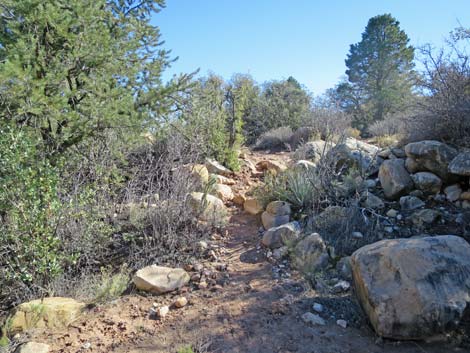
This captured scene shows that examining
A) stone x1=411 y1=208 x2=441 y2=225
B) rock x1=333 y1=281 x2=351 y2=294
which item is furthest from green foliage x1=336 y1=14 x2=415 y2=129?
rock x1=333 y1=281 x2=351 y2=294

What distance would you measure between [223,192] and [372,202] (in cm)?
228

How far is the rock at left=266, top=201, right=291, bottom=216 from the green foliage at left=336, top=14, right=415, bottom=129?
12034 mm

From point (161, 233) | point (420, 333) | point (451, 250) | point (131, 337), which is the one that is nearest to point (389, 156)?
point (451, 250)

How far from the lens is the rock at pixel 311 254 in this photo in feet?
10.8

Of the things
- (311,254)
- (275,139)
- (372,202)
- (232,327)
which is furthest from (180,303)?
(275,139)

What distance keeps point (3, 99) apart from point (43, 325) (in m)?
2.10

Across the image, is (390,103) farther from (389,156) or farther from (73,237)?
(73,237)

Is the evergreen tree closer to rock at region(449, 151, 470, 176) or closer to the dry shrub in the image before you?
rock at region(449, 151, 470, 176)

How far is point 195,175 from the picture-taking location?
511 centimetres

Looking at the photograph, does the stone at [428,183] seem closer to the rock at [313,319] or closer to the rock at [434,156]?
the rock at [434,156]

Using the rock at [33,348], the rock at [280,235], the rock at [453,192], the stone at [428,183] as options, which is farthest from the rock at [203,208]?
the rock at [453,192]

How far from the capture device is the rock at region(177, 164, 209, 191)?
446 centimetres

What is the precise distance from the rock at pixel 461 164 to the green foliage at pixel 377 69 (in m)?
11.8

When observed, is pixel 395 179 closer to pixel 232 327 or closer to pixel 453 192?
pixel 453 192
